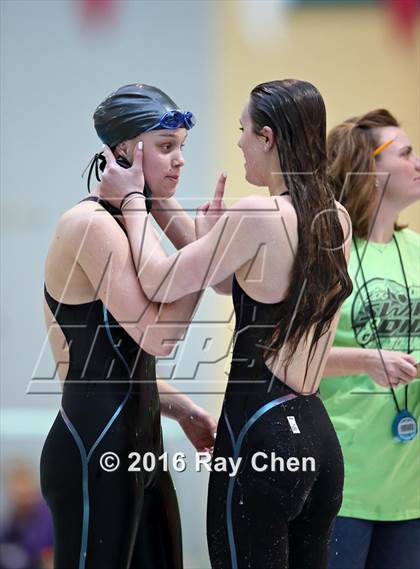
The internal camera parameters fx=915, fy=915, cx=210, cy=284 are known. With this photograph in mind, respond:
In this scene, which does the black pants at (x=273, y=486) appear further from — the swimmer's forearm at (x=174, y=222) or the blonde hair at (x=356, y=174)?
the blonde hair at (x=356, y=174)

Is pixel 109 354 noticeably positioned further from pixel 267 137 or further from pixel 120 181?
pixel 267 137

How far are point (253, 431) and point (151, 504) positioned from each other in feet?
1.38

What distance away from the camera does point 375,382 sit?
9.18 ft

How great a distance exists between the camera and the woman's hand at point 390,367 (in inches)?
104

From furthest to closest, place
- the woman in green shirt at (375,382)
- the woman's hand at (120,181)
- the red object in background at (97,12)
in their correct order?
the red object in background at (97,12)
the woman in green shirt at (375,382)
the woman's hand at (120,181)

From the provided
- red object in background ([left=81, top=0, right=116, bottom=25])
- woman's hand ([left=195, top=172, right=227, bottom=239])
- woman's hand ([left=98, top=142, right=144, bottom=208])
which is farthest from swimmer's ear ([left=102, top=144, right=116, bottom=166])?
red object in background ([left=81, top=0, right=116, bottom=25])

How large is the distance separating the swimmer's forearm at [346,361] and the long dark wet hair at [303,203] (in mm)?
560

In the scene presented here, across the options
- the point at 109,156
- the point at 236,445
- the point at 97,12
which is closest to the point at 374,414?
the point at 236,445

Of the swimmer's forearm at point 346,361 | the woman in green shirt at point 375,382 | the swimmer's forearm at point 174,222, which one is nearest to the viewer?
the swimmer's forearm at point 174,222

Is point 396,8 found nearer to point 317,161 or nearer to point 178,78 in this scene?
point 178,78

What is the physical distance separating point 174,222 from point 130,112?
406 millimetres

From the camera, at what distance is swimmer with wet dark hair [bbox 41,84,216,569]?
2.15m

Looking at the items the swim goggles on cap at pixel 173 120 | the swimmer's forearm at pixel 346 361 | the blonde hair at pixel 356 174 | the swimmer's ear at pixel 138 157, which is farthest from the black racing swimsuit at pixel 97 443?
the blonde hair at pixel 356 174

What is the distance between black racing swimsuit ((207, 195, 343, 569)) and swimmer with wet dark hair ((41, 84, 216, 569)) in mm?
193
